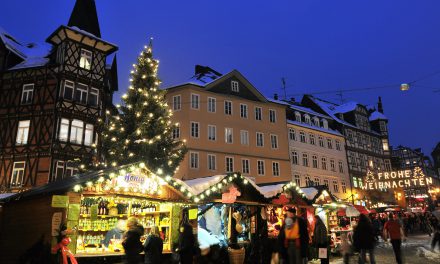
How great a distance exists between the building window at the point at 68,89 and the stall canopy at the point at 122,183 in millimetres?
15770

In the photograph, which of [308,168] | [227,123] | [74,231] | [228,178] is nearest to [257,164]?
[227,123]

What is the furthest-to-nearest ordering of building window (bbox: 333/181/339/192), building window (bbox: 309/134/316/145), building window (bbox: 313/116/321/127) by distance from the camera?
building window (bbox: 313/116/321/127)
building window (bbox: 333/181/339/192)
building window (bbox: 309/134/316/145)

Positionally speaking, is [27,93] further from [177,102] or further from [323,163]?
[323,163]

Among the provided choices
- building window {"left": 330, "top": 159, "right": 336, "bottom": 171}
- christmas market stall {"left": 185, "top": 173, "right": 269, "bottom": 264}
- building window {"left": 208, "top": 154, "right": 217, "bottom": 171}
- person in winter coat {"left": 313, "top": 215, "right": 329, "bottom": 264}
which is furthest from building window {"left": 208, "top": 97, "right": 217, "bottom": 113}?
person in winter coat {"left": 313, "top": 215, "right": 329, "bottom": 264}

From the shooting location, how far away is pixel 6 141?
1078 inches

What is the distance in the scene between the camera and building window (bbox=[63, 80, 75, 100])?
28.0 m

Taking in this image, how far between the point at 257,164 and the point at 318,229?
24.5m

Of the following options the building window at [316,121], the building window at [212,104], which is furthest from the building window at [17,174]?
the building window at [316,121]

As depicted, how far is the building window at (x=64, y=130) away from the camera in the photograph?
27125 millimetres

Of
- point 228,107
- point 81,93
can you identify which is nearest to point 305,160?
point 228,107

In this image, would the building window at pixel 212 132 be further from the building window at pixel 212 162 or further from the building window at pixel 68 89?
the building window at pixel 68 89

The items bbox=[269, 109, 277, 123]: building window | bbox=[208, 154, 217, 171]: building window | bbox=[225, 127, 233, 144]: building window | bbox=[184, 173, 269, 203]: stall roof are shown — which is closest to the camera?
bbox=[184, 173, 269, 203]: stall roof

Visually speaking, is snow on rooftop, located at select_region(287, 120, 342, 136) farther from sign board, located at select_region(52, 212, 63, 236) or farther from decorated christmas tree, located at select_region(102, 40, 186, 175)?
sign board, located at select_region(52, 212, 63, 236)

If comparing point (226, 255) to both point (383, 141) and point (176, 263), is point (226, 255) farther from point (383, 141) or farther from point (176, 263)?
point (383, 141)
